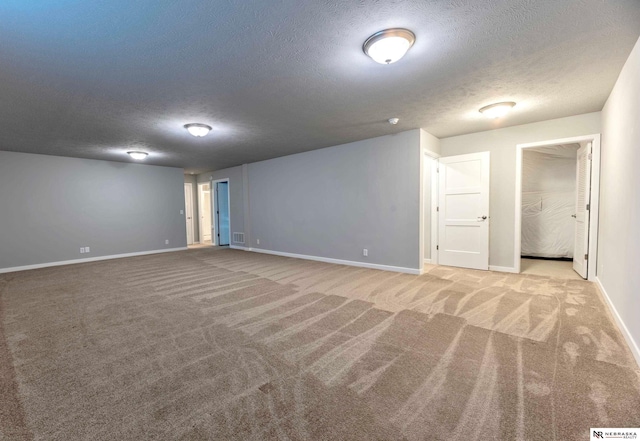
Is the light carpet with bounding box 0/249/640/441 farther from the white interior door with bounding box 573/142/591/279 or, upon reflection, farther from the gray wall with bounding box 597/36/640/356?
the white interior door with bounding box 573/142/591/279

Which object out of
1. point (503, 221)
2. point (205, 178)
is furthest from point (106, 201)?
point (503, 221)

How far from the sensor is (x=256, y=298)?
356cm

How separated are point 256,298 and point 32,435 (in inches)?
88.2

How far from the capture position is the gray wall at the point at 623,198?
2.17 m

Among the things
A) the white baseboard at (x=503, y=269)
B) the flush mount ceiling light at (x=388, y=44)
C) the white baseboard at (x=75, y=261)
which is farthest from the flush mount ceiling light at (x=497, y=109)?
the white baseboard at (x=75, y=261)

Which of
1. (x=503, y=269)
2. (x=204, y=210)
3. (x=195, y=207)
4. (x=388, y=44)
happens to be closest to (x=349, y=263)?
(x=503, y=269)

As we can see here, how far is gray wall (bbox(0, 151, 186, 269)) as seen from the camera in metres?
5.60

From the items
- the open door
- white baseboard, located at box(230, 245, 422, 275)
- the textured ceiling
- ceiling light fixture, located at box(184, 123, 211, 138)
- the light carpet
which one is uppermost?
the textured ceiling

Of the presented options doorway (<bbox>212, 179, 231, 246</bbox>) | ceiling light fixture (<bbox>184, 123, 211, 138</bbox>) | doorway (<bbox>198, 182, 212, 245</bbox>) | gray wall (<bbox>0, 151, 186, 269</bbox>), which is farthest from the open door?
ceiling light fixture (<bbox>184, 123, 211, 138</bbox>)

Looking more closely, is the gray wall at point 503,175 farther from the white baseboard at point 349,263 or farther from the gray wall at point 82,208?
the gray wall at point 82,208

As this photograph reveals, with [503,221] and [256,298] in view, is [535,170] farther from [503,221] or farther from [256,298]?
[256,298]

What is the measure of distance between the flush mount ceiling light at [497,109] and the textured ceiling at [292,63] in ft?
0.40

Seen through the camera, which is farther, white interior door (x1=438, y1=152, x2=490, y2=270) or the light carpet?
white interior door (x1=438, y1=152, x2=490, y2=270)

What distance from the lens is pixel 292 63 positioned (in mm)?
2400
